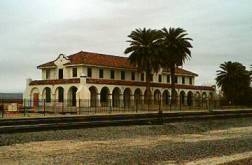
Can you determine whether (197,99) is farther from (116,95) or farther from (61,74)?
(61,74)

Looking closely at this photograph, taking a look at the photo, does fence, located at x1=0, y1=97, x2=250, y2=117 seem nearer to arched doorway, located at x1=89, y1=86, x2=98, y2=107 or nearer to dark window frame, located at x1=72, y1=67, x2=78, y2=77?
arched doorway, located at x1=89, y1=86, x2=98, y2=107

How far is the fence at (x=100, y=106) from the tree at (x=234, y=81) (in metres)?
3.23

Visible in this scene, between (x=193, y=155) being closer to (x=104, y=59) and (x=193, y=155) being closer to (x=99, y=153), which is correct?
(x=99, y=153)

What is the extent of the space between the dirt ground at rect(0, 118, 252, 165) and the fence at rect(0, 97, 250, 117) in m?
25.2

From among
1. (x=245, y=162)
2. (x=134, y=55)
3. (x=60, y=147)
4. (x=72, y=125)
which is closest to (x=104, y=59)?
(x=134, y=55)

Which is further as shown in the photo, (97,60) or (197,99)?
(197,99)

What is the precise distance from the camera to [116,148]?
1716 cm

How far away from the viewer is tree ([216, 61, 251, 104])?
270 feet

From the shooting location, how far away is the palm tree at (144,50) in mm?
68500

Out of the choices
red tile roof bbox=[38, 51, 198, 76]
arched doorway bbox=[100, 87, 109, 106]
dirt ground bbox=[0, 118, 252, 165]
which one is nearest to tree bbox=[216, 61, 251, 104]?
red tile roof bbox=[38, 51, 198, 76]

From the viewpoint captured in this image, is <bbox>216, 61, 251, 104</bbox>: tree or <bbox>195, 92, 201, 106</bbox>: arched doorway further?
<bbox>216, 61, 251, 104</bbox>: tree

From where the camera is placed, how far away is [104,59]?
72.9m

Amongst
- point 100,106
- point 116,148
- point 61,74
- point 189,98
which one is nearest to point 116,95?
point 61,74

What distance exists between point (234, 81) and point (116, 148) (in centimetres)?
6801
